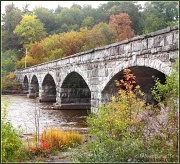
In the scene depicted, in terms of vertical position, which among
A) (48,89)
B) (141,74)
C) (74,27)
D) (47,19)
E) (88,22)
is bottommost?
(48,89)

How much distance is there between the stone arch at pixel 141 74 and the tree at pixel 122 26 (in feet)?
95.7

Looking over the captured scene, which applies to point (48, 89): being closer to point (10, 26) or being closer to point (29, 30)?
point (29, 30)

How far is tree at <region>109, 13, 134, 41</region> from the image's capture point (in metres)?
43.9

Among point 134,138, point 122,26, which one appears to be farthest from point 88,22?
point 134,138

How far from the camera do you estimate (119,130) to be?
7051 millimetres

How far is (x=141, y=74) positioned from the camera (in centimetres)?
1235

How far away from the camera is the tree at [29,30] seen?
6034cm

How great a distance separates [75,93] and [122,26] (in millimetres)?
28033

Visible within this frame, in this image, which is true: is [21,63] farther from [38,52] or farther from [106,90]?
[106,90]

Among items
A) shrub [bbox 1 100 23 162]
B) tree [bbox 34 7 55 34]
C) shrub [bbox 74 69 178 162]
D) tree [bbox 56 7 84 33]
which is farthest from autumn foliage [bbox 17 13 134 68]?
shrub [bbox 1 100 23 162]

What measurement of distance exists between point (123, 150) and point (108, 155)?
0.34 metres

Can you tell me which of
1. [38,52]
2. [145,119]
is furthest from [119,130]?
[38,52]

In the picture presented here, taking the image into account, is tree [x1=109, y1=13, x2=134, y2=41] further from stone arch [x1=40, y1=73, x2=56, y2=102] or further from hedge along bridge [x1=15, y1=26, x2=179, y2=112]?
hedge along bridge [x1=15, y1=26, x2=179, y2=112]

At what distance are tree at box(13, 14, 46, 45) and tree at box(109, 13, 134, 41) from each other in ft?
61.5
